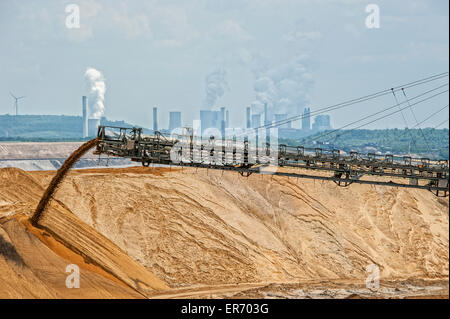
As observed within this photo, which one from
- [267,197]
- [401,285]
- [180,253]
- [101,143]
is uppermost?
[101,143]

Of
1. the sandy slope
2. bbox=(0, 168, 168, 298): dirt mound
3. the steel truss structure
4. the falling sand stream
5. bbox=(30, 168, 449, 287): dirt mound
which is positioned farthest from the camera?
bbox=(30, 168, 449, 287): dirt mound

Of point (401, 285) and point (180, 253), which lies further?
point (401, 285)

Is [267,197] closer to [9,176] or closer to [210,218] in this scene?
[210,218]

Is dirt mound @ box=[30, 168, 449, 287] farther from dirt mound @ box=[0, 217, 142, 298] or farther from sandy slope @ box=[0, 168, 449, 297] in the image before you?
dirt mound @ box=[0, 217, 142, 298]

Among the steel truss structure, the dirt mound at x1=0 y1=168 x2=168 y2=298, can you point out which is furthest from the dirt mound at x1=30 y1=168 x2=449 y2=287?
the steel truss structure

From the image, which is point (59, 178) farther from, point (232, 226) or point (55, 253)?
point (232, 226)
